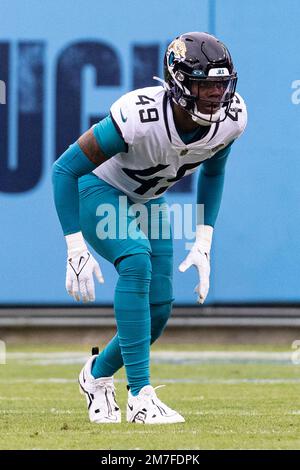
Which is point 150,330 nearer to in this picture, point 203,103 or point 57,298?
point 203,103

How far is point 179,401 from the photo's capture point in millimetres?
5844

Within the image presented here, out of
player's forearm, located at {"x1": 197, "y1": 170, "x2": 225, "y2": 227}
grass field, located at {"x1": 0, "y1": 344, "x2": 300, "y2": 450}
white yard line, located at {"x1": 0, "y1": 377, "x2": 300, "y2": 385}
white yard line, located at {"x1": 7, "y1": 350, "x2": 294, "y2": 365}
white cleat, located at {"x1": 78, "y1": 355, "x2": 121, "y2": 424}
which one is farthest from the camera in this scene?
white yard line, located at {"x1": 7, "y1": 350, "x2": 294, "y2": 365}

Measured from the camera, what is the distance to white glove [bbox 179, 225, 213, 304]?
4949mm

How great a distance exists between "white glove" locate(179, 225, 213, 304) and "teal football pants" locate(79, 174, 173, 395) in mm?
106

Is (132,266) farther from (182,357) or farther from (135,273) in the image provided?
(182,357)

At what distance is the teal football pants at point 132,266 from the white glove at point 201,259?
106mm

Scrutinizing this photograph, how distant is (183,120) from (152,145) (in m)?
0.16

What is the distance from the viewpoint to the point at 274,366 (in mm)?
8078

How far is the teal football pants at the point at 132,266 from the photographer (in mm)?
4562

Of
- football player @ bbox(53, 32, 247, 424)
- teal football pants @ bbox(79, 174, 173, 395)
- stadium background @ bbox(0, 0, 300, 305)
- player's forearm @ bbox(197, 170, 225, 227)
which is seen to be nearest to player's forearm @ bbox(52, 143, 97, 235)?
football player @ bbox(53, 32, 247, 424)

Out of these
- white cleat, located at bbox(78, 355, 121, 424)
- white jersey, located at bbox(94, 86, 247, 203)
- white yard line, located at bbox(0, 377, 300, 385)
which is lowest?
white yard line, located at bbox(0, 377, 300, 385)

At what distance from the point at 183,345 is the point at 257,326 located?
612 millimetres

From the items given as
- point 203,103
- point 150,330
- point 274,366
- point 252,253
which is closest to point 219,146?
point 203,103

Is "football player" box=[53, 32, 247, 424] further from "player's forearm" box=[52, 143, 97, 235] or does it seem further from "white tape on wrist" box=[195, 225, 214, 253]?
"white tape on wrist" box=[195, 225, 214, 253]
